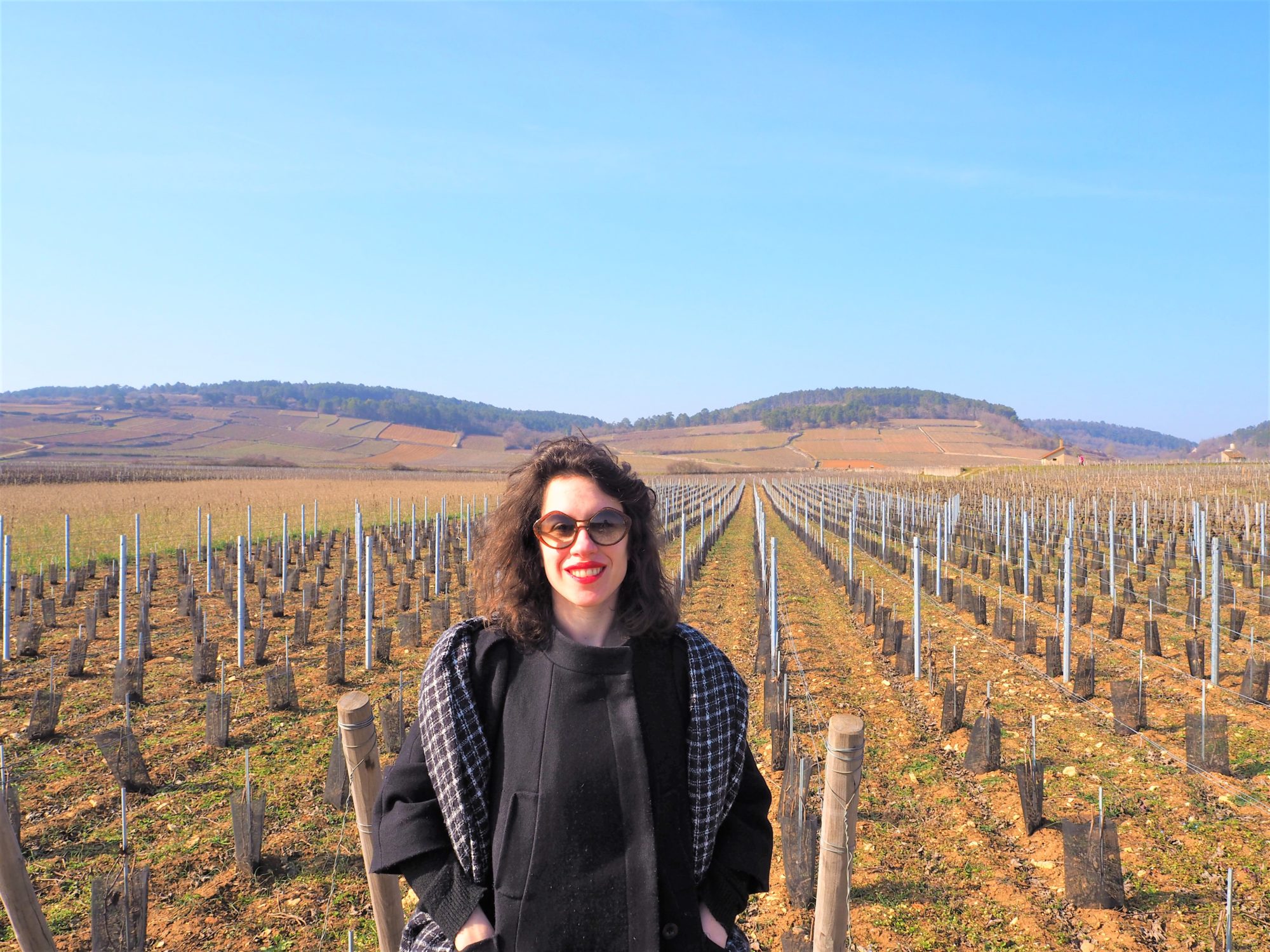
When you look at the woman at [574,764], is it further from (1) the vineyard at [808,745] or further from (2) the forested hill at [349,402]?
(2) the forested hill at [349,402]

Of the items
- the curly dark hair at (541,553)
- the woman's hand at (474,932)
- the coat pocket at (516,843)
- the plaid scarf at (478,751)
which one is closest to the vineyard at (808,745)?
the curly dark hair at (541,553)

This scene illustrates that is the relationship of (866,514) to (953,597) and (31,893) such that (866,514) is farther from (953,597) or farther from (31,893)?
(31,893)

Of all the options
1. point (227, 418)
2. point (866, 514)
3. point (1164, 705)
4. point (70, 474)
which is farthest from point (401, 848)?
point (227, 418)

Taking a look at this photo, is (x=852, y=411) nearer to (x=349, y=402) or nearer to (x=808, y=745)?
(x=349, y=402)

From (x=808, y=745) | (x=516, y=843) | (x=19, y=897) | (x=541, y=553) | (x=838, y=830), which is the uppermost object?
(x=541, y=553)

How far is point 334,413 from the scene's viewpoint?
122625 millimetres

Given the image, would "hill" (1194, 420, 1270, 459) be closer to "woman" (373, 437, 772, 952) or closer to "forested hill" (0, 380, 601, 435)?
"forested hill" (0, 380, 601, 435)

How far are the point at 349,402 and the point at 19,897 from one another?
5182 inches

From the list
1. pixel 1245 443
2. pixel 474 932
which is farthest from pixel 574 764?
pixel 1245 443

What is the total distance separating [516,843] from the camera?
1.72 m

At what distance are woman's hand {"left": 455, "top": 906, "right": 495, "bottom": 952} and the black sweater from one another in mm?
13

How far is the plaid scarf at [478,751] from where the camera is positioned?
68.4 inches

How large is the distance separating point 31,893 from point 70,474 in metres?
44.4

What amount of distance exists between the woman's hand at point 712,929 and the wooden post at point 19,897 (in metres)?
2.12
